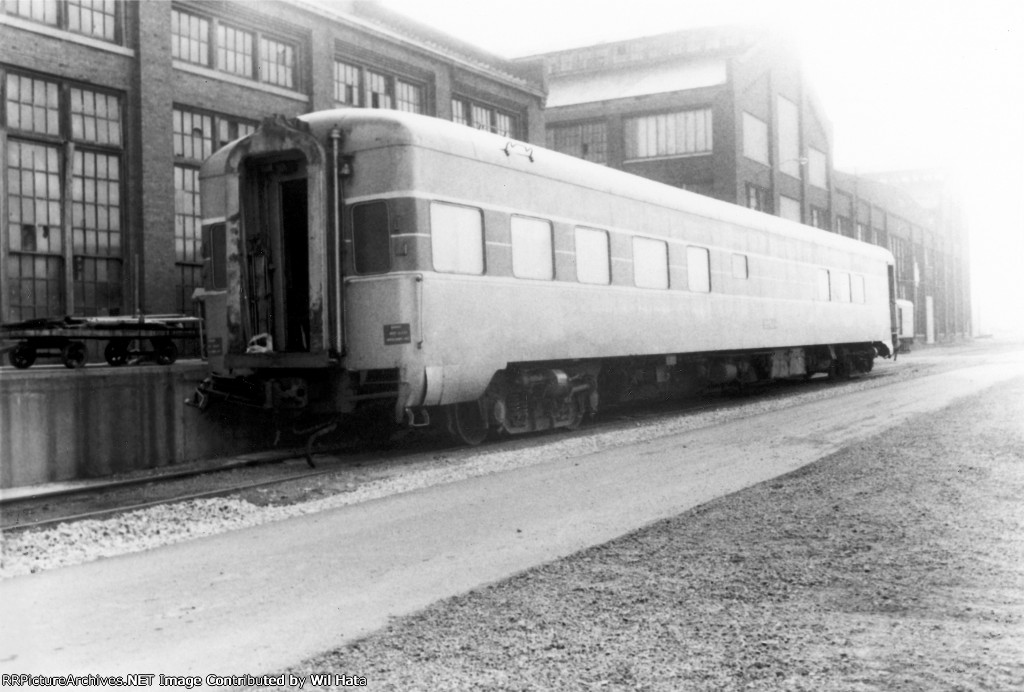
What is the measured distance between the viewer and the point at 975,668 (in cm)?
404

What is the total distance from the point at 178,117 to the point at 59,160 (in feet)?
8.84

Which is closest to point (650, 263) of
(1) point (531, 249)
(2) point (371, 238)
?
(1) point (531, 249)

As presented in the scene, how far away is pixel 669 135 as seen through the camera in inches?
1734

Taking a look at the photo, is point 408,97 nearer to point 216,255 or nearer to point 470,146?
point 216,255

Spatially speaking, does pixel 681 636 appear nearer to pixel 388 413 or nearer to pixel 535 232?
pixel 388 413

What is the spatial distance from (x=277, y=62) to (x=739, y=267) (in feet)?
34.6

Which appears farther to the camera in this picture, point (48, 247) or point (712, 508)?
point (48, 247)

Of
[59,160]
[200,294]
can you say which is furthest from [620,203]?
[59,160]

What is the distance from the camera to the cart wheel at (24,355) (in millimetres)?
13766

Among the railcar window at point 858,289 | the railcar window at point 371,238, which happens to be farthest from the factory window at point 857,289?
the railcar window at point 371,238

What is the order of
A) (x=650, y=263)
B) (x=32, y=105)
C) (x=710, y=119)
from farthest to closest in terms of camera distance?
(x=710, y=119), (x=32, y=105), (x=650, y=263)

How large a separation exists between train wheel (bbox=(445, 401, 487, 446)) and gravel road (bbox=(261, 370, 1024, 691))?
5.33m

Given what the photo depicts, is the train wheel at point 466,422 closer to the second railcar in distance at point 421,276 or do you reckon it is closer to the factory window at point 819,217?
the second railcar in distance at point 421,276

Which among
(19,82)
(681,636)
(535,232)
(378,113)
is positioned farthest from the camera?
(19,82)
